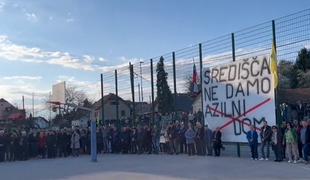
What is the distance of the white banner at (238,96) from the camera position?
1759 cm

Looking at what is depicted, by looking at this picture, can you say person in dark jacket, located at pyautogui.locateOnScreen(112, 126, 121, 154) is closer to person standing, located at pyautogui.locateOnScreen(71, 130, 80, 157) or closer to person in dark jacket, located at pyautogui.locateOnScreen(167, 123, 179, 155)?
person standing, located at pyautogui.locateOnScreen(71, 130, 80, 157)

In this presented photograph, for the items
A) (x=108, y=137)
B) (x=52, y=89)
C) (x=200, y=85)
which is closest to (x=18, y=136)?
(x=52, y=89)

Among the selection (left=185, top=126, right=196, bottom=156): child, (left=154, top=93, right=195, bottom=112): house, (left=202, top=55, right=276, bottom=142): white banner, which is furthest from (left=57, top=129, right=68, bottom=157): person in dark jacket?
(left=202, top=55, right=276, bottom=142): white banner

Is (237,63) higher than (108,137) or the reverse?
higher

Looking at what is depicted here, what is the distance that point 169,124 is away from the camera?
22.9 metres

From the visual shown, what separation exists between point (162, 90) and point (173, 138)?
184 inches

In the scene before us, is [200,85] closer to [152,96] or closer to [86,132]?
[152,96]

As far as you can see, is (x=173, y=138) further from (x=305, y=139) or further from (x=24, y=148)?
(x=24, y=148)

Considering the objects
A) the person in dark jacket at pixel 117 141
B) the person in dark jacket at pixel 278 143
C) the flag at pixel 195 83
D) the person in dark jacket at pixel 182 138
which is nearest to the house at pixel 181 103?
the flag at pixel 195 83

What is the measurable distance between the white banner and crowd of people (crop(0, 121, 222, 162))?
1.44 metres

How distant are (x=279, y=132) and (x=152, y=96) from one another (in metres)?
9.84

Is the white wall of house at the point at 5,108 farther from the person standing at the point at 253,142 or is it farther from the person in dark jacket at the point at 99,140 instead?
the person standing at the point at 253,142

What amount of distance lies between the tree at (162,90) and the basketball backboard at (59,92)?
5.30 m

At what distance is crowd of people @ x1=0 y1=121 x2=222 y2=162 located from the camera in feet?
72.1
